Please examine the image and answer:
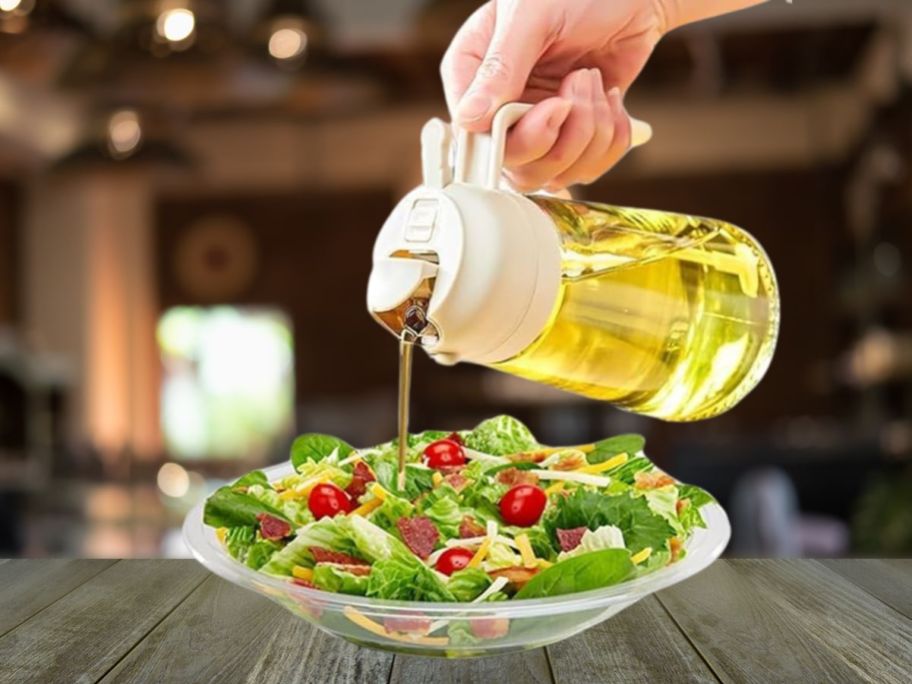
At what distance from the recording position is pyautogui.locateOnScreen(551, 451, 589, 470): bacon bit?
33.8 inches

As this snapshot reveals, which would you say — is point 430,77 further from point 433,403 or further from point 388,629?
point 388,629

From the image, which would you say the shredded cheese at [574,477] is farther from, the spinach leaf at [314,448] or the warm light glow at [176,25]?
the warm light glow at [176,25]

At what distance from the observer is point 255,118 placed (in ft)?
27.0

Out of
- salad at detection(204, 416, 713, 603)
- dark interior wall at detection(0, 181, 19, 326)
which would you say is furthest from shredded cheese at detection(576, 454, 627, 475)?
dark interior wall at detection(0, 181, 19, 326)

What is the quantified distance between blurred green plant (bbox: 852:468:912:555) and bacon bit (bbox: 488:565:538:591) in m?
2.70

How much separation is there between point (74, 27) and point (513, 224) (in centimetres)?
220

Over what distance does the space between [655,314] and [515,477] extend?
17 centimetres

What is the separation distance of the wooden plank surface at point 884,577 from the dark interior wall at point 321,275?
6.78m

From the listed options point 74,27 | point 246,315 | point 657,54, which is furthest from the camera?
point 246,315

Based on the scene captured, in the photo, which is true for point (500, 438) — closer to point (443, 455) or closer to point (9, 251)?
point (443, 455)

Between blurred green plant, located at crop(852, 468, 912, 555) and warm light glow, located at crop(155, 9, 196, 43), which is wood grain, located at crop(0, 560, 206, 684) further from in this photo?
blurred green plant, located at crop(852, 468, 912, 555)

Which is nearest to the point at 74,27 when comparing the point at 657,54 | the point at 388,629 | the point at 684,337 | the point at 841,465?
the point at 684,337

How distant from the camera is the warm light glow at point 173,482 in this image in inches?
203

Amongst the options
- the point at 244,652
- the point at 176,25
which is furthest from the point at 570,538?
the point at 176,25
